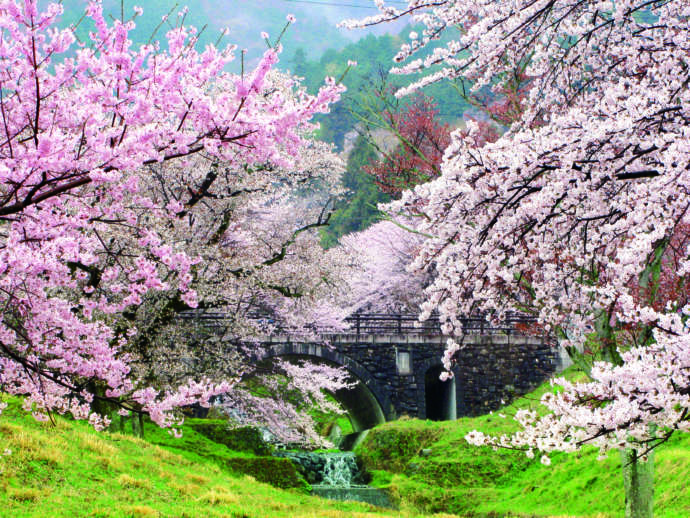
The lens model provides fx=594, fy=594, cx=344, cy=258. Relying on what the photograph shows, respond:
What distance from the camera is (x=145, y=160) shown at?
414 centimetres

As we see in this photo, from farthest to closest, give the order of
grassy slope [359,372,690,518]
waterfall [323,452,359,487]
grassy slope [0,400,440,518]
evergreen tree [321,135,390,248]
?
1. evergreen tree [321,135,390,248]
2. waterfall [323,452,359,487]
3. grassy slope [359,372,690,518]
4. grassy slope [0,400,440,518]

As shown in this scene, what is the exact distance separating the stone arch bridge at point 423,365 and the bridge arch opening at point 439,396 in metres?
0.35

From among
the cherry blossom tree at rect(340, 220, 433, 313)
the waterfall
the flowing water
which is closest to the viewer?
the flowing water

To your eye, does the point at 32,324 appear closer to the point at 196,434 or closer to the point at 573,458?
the point at 573,458

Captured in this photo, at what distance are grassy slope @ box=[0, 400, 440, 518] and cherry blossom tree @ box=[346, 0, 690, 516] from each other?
4.37 m

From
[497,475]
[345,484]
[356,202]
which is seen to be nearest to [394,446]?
[345,484]

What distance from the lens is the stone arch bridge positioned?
26.2m

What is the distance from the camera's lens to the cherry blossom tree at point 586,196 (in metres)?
3.75

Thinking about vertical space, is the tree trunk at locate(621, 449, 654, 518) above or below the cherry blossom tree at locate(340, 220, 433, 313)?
below

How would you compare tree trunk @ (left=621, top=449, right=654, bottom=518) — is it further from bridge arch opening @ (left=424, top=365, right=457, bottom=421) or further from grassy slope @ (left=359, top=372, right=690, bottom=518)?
bridge arch opening @ (left=424, top=365, right=457, bottom=421)

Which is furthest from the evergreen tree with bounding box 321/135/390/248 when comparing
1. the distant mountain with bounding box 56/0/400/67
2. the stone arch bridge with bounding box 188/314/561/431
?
the distant mountain with bounding box 56/0/400/67

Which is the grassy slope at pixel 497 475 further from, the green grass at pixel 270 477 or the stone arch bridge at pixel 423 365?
the stone arch bridge at pixel 423 365

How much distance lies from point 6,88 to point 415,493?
15.2m

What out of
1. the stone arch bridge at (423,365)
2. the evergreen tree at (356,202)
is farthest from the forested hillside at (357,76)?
the stone arch bridge at (423,365)
